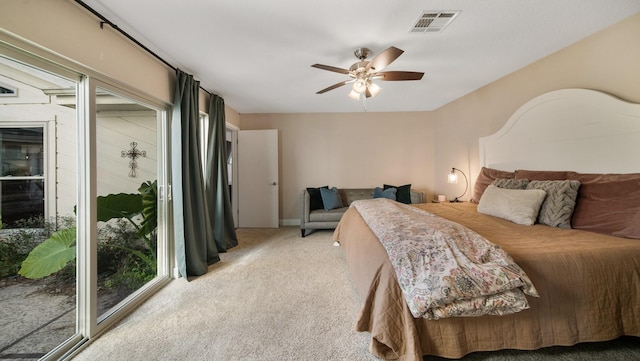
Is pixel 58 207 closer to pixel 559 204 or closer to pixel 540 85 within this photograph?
pixel 559 204

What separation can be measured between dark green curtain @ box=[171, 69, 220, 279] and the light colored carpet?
26 cm

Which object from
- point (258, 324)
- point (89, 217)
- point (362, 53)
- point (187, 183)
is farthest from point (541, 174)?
point (89, 217)

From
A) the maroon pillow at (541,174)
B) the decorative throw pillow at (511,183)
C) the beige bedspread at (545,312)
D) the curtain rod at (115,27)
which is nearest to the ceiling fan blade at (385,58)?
the beige bedspread at (545,312)

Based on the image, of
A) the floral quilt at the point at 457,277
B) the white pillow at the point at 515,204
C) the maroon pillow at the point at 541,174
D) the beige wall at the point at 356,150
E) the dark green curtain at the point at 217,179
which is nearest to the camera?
the floral quilt at the point at 457,277

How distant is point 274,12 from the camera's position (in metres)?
1.65

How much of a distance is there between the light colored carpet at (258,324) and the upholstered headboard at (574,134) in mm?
1325

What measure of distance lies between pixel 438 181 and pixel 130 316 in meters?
4.69

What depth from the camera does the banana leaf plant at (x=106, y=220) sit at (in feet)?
4.84

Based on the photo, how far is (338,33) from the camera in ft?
6.26

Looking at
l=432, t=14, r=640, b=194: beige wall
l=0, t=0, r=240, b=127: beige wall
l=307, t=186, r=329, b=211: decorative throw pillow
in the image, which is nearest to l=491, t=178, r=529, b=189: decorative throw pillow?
l=432, t=14, r=640, b=194: beige wall

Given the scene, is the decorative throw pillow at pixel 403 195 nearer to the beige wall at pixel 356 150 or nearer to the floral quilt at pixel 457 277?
the beige wall at pixel 356 150

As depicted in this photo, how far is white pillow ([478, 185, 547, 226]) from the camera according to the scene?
1.93 metres

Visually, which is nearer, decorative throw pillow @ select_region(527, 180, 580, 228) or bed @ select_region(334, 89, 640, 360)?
bed @ select_region(334, 89, 640, 360)

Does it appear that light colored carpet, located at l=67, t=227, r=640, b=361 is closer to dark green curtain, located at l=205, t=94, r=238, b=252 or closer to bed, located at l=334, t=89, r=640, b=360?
bed, located at l=334, t=89, r=640, b=360
